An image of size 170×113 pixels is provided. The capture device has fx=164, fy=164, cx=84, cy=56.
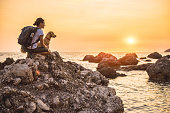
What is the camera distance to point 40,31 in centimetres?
933

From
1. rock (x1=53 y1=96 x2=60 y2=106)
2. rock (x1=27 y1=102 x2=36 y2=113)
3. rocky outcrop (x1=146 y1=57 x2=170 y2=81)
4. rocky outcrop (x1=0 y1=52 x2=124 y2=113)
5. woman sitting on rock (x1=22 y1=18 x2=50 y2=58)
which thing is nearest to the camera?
rock (x1=27 y1=102 x2=36 y2=113)

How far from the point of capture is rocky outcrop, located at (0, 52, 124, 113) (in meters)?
6.85

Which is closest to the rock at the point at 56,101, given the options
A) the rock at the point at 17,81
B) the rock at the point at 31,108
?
the rock at the point at 31,108

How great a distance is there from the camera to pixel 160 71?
1118 inches

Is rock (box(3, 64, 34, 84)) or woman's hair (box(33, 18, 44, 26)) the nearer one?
rock (box(3, 64, 34, 84))

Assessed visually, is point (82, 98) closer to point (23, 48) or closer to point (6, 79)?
point (6, 79)

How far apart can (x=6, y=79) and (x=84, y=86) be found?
4.21 metres

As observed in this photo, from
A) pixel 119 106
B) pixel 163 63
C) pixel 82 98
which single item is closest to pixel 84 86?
pixel 82 98

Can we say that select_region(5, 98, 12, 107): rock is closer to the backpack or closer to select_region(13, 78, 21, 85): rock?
select_region(13, 78, 21, 85): rock

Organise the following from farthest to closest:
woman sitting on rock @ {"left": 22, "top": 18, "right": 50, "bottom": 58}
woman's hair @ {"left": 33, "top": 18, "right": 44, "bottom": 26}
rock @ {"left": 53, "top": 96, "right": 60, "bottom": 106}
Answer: woman's hair @ {"left": 33, "top": 18, "right": 44, "bottom": 26} → woman sitting on rock @ {"left": 22, "top": 18, "right": 50, "bottom": 58} → rock @ {"left": 53, "top": 96, "right": 60, "bottom": 106}

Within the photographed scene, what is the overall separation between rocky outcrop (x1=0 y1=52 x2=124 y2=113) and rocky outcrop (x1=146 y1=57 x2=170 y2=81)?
21064 mm

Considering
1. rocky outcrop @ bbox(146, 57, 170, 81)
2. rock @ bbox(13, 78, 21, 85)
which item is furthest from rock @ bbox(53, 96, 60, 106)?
rocky outcrop @ bbox(146, 57, 170, 81)

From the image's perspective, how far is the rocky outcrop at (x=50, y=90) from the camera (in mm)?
6848

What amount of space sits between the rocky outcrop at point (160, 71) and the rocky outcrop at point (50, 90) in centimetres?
2106
